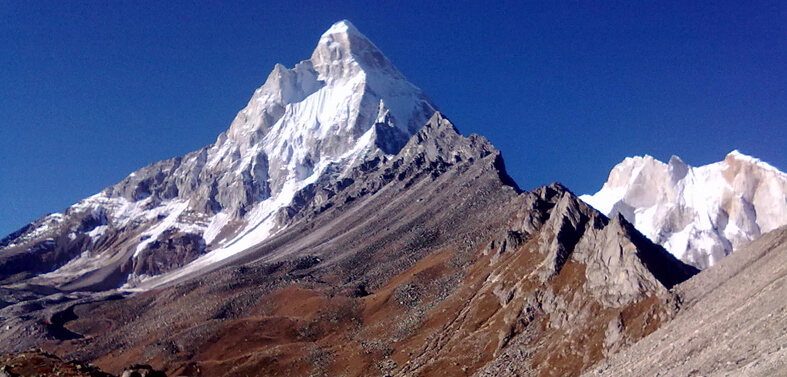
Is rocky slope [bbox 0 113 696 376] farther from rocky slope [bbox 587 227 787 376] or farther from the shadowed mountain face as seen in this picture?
rocky slope [bbox 587 227 787 376]

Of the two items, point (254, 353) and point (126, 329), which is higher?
point (126, 329)

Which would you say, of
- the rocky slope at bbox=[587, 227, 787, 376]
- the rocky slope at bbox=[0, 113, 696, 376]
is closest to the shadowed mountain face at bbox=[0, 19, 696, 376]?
the rocky slope at bbox=[0, 113, 696, 376]

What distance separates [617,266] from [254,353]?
218ft

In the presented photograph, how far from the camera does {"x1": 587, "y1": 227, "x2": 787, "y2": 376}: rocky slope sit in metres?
39.3

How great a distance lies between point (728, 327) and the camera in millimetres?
45344

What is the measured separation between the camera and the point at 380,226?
19400cm

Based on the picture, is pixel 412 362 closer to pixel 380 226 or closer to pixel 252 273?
pixel 252 273

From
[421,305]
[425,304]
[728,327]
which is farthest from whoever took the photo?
[421,305]

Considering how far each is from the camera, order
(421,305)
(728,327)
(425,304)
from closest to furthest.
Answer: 1. (728,327)
2. (425,304)
3. (421,305)

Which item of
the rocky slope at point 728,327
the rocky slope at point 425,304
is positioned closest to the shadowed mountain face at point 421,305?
the rocky slope at point 425,304

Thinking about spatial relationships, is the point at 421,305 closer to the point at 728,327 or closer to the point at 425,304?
the point at 425,304

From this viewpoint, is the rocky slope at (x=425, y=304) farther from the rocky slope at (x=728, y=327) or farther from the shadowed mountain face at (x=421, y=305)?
the rocky slope at (x=728, y=327)

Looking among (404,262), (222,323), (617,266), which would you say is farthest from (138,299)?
(617,266)

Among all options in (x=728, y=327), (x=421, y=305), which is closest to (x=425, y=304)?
(x=421, y=305)
